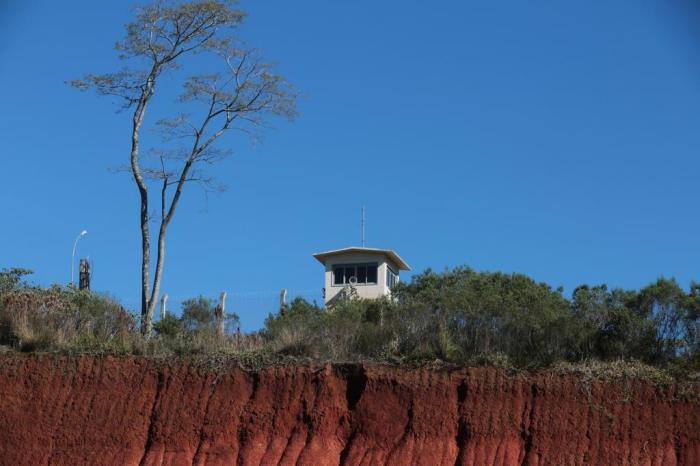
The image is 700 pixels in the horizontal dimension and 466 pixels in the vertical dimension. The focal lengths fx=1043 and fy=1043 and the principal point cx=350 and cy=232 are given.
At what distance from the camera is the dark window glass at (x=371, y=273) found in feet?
180

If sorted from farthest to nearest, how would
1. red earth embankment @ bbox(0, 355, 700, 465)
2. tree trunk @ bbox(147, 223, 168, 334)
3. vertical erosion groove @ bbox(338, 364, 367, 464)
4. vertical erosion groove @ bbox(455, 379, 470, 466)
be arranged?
tree trunk @ bbox(147, 223, 168, 334), vertical erosion groove @ bbox(338, 364, 367, 464), vertical erosion groove @ bbox(455, 379, 470, 466), red earth embankment @ bbox(0, 355, 700, 465)

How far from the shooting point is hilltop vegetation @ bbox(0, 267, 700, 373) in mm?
19750

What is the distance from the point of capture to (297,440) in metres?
19.2

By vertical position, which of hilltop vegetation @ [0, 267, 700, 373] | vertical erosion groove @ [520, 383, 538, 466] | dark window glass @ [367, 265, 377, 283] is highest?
dark window glass @ [367, 265, 377, 283]

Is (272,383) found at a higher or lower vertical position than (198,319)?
lower

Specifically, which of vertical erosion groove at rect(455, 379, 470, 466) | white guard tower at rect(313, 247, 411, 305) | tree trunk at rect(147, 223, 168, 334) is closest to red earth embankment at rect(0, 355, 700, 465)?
vertical erosion groove at rect(455, 379, 470, 466)

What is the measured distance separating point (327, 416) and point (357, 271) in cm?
3610

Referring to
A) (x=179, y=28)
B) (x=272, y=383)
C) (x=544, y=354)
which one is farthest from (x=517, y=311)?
(x=179, y=28)

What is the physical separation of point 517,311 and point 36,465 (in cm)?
973

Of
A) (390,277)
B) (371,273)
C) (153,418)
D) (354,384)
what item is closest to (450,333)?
(354,384)

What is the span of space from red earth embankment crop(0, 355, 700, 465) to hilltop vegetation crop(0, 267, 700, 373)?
593mm

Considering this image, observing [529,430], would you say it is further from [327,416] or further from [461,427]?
[327,416]

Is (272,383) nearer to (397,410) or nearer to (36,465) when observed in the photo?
(397,410)

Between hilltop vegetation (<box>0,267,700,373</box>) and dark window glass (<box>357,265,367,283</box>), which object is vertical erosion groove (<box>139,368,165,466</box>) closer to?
hilltop vegetation (<box>0,267,700,373</box>)
